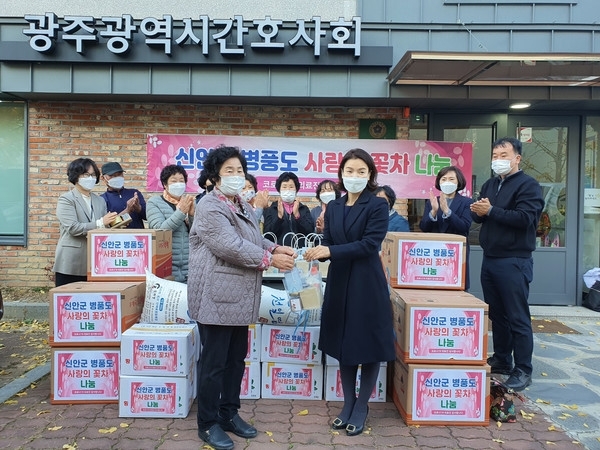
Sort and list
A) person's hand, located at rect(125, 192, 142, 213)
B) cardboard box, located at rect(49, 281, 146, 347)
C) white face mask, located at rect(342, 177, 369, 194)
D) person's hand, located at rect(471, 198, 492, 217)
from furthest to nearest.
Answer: person's hand, located at rect(125, 192, 142, 213) < person's hand, located at rect(471, 198, 492, 217) < cardboard box, located at rect(49, 281, 146, 347) < white face mask, located at rect(342, 177, 369, 194)

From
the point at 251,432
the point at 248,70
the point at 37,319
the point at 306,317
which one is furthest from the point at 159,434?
the point at 248,70

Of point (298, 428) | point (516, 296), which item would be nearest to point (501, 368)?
point (516, 296)

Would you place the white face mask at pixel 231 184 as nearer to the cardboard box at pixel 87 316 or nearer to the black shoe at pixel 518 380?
the cardboard box at pixel 87 316

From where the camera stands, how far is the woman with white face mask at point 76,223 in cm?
435

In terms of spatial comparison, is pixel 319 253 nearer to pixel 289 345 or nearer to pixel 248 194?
pixel 289 345

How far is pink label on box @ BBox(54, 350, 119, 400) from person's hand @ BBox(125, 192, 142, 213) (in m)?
1.53

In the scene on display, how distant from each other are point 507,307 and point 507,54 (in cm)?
250

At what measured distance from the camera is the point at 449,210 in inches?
177

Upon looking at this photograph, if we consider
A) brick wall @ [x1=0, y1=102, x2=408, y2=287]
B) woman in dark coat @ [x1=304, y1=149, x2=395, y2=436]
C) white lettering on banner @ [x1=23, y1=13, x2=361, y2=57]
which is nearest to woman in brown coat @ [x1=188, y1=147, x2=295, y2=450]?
woman in dark coat @ [x1=304, y1=149, x2=395, y2=436]

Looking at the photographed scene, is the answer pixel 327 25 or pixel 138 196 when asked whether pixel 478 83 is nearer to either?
pixel 327 25

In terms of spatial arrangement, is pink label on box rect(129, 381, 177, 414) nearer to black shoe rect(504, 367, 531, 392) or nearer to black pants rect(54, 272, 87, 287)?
black pants rect(54, 272, 87, 287)

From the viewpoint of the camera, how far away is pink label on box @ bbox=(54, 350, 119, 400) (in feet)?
12.2

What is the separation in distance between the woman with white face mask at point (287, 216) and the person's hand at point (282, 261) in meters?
2.25

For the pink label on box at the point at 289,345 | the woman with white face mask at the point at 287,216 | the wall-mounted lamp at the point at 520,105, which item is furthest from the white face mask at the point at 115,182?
the wall-mounted lamp at the point at 520,105
